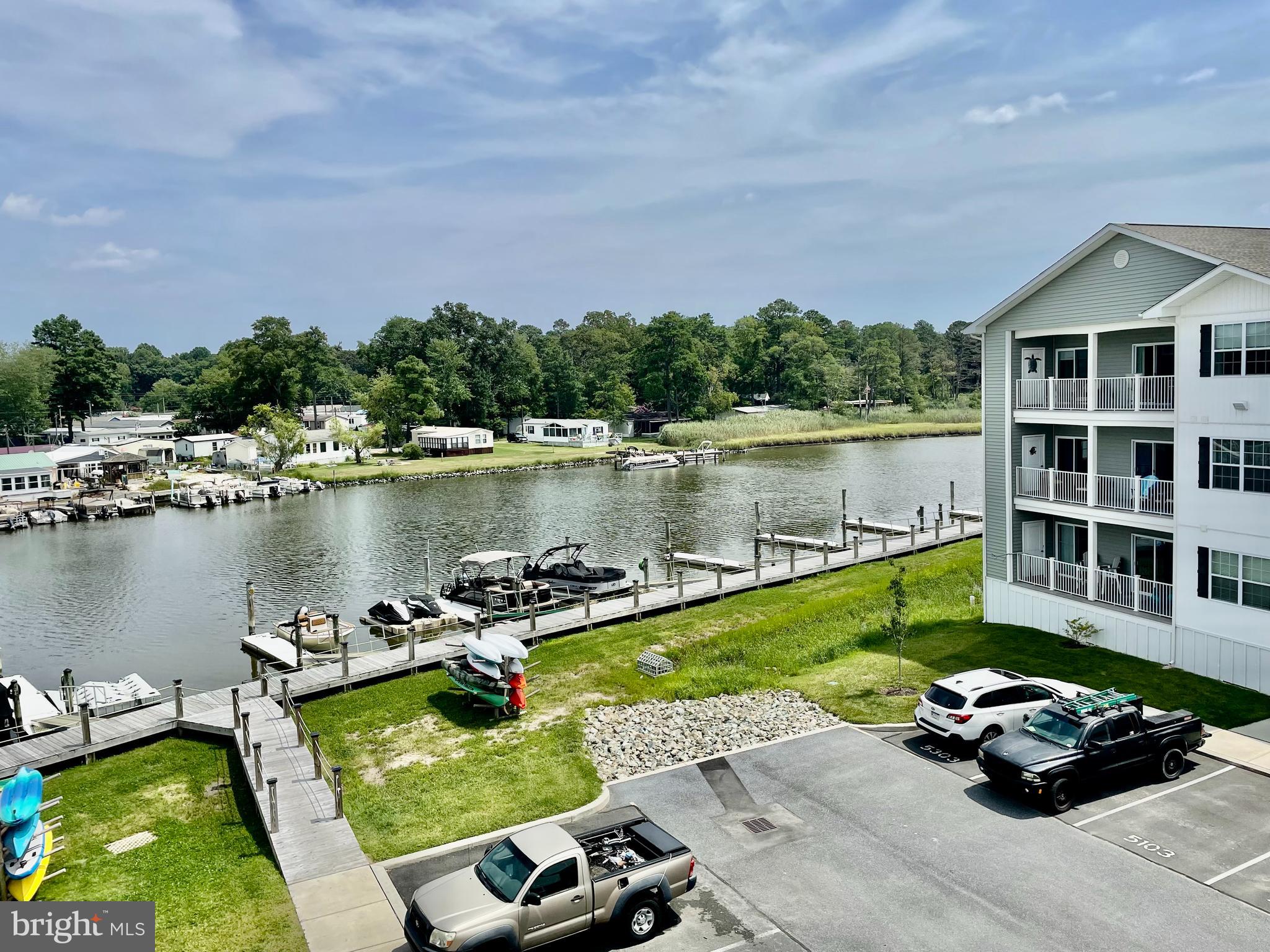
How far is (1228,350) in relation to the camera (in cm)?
2161

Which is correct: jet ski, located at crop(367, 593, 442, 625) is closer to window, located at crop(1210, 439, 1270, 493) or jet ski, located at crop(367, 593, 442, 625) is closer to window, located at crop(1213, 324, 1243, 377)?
window, located at crop(1210, 439, 1270, 493)

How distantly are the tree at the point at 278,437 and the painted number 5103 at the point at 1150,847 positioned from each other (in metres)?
95.1

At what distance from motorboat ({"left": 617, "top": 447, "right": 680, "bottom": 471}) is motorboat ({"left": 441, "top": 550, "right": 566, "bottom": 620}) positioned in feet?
190

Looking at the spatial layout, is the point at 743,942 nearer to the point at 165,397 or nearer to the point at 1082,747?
the point at 1082,747

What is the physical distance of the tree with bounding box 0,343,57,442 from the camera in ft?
378

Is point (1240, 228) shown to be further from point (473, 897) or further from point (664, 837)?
point (473, 897)

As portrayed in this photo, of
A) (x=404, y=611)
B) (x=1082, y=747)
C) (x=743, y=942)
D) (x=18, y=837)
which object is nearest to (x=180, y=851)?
(x=18, y=837)

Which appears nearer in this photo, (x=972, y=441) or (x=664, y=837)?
(x=664, y=837)

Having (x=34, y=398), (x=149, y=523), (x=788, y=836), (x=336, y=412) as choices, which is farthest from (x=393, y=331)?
(x=788, y=836)

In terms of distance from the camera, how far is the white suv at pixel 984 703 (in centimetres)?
1891

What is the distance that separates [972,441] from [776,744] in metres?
108

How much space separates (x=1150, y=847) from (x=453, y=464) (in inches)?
3625

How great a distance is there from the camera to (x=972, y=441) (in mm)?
119125
